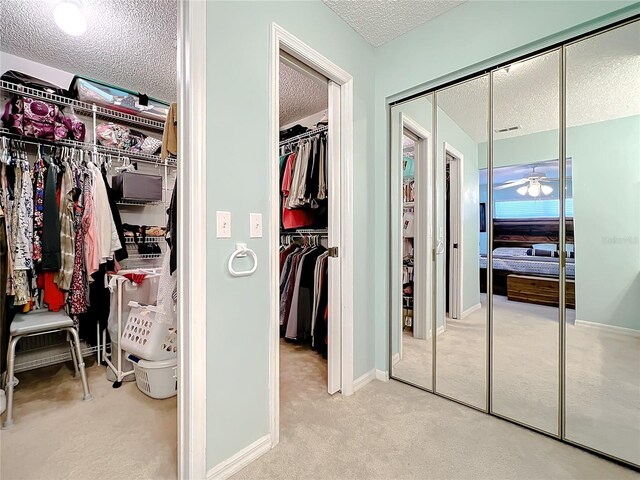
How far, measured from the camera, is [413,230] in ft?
7.38

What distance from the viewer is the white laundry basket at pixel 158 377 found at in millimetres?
1979

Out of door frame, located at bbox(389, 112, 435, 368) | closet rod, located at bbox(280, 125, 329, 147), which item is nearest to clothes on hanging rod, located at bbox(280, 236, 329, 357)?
door frame, located at bbox(389, 112, 435, 368)

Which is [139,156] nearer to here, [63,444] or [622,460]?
[63,444]

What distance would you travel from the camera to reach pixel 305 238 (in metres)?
3.25

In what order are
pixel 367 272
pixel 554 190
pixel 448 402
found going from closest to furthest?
1. pixel 554 190
2. pixel 448 402
3. pixel 367 272

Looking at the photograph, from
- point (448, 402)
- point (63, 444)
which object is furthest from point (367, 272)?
point (63, 444)

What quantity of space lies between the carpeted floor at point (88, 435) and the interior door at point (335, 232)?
102cm

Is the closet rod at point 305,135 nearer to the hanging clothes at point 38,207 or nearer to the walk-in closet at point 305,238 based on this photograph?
the walk-in closet at point 305,238

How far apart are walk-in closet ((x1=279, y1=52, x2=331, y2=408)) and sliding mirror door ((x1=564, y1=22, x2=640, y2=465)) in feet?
5.04

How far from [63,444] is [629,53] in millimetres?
3456

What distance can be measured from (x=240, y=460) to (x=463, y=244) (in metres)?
1.80

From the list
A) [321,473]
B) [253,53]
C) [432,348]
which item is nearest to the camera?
[321,473]

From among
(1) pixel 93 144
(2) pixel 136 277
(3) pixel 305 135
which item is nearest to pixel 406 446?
(2) pixel 136 277

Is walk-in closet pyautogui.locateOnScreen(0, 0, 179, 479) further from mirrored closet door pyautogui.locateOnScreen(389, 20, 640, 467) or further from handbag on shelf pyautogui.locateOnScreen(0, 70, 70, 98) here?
mirrored closet door pyautogui.locateOnScreen(389, 20, 640, 467)
